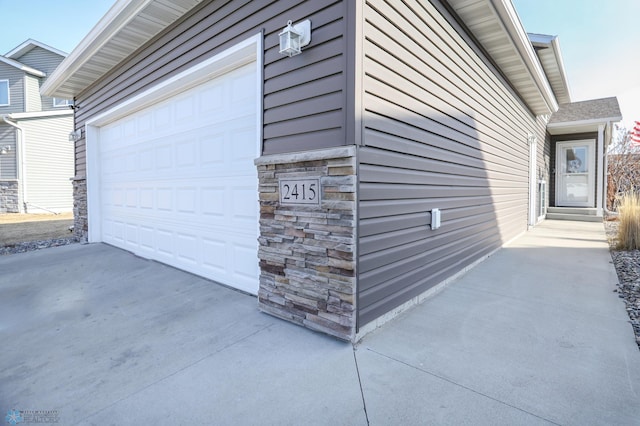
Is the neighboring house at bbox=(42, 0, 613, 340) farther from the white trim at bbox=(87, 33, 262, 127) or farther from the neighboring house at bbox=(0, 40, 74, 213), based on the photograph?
the neighboring house at bbox=(0, 40, 74, 213)

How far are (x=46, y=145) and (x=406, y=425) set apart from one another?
16179mm

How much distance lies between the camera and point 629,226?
506 centimetres

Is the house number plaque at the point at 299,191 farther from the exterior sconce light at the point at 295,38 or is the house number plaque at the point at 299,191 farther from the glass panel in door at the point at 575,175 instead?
the glass panel in door at the point at 575,175

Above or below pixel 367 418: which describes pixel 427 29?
above

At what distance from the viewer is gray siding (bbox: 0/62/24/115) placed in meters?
13.4

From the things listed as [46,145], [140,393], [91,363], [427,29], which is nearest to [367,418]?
[140,393]

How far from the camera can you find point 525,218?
23.7 ft

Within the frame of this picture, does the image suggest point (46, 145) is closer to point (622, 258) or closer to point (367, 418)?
point (367, 418)

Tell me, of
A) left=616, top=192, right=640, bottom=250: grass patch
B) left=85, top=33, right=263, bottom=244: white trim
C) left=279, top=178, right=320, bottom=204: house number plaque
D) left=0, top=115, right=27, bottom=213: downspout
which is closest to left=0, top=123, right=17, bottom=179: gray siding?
left=0, top=115, right=27, bottom=213: downspout

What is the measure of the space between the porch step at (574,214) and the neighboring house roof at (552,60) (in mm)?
3029

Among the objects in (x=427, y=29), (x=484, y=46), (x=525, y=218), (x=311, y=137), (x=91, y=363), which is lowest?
(x=91, y=363)

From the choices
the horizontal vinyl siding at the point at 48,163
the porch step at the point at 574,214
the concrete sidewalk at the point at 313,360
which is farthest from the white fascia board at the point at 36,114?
the porch step at the point at 574,214

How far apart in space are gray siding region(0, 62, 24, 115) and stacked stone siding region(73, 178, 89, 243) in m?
10.8

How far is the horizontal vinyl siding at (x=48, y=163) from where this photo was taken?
40.9 ft
